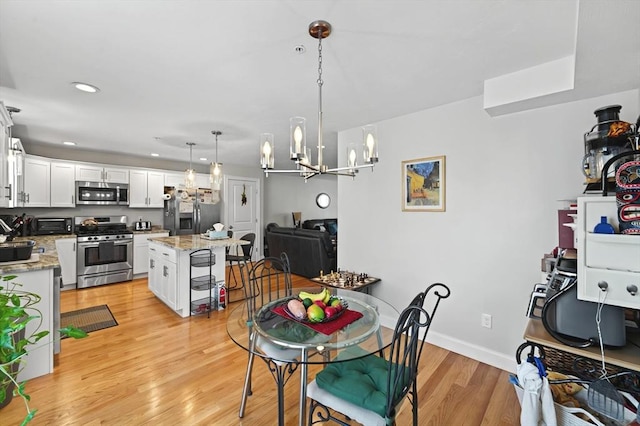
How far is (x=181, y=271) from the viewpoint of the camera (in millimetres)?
3521

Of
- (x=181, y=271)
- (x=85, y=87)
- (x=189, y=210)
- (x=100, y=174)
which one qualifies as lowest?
(x=181, y=271)

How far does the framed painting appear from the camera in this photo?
2.82 meters

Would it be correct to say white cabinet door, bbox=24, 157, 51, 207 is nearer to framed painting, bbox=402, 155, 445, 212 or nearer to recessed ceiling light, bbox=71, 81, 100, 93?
recessed ceiling light, bbox=71, 81, 100, 93

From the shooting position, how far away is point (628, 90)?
6.46 ft

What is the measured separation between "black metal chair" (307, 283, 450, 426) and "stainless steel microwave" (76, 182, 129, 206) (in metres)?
5.40

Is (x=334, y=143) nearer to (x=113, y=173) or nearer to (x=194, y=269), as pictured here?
(x=194, y=269)

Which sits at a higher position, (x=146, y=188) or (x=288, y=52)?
(x=288, y=52)

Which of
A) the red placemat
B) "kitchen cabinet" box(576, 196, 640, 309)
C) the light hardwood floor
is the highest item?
"kitchen cabinet" box(576, 196, 640, 309)

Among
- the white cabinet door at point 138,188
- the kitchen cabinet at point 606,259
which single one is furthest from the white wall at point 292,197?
the kitchen cabinet at point 606,259

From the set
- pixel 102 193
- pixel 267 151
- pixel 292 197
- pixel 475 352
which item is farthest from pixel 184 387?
pixel 292 197

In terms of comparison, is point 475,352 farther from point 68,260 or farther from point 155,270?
point 68,260

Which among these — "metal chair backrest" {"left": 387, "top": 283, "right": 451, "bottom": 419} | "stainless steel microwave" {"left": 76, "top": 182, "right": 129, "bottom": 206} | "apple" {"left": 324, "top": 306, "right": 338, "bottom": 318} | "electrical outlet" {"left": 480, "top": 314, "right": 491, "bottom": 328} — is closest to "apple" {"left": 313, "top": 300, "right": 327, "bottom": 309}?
"apple" {"left": 324, "top": 306, "right": 338, "bottom": 318}

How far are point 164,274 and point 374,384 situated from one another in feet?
10.9

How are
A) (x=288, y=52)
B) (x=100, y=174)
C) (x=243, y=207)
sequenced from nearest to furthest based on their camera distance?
(x=288, y=52)
(x=100, y=174)
(x=243, y=207)
